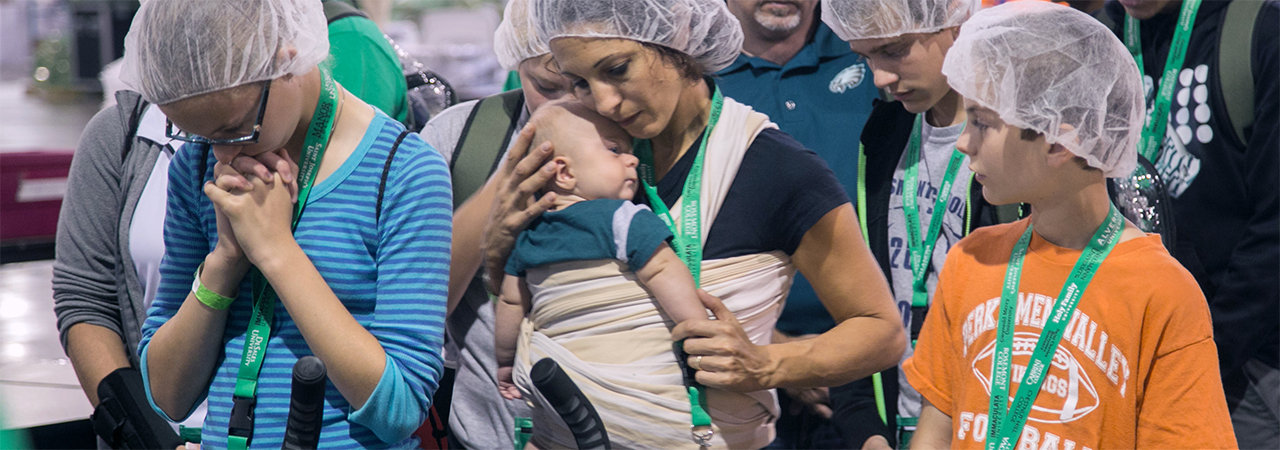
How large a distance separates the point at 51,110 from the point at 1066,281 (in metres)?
15.0

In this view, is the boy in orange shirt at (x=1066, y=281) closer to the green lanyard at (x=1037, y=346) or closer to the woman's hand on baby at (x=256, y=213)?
the green lanyard at (x=1037, y=346)

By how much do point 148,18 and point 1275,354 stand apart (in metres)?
2.78

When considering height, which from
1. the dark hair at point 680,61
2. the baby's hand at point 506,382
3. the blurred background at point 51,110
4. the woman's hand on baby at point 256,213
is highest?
the dark hair at point 680,61

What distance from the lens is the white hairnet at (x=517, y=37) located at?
7.38 ft

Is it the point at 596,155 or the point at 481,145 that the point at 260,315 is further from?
the point at 481,145

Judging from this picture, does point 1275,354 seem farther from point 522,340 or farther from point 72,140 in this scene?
point 72,140

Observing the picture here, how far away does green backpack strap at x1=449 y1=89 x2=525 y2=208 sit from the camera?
7.42 feet

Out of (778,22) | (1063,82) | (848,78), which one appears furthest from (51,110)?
(1063,82)

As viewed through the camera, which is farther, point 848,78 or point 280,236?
point 848,78

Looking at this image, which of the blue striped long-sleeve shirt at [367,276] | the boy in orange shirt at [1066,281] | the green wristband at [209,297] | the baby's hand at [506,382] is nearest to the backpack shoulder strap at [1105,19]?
the boy in orange shirt at [1066,281]

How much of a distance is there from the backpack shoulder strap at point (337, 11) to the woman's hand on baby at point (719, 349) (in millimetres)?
1535

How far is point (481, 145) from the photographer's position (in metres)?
2.28

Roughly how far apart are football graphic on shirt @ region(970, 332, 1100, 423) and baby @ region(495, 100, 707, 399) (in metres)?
0.54

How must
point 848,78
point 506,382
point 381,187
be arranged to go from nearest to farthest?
point 381,187 → point 506,382 → point 848,78
